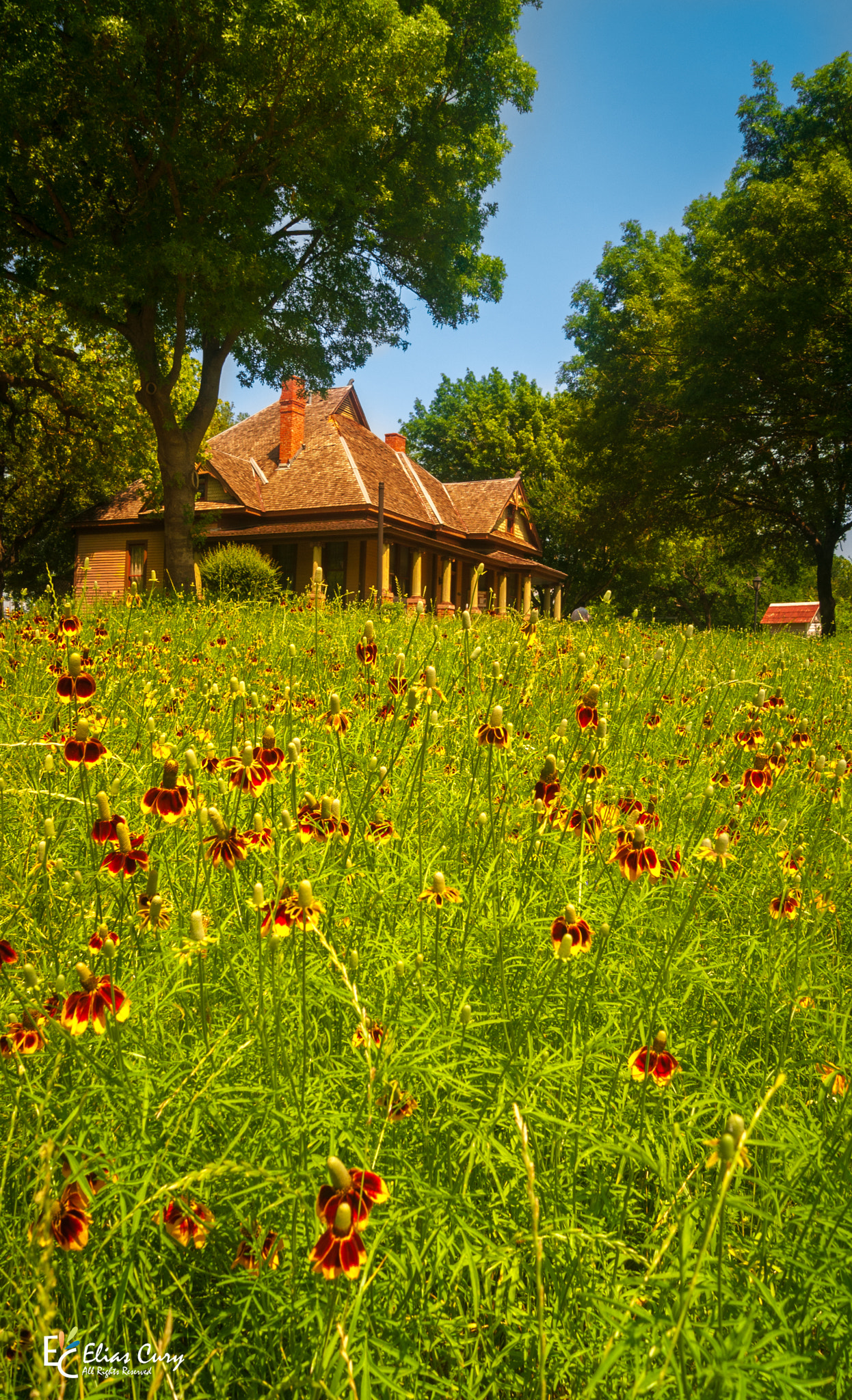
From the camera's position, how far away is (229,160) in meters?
11.9

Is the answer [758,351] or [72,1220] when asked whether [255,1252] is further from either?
[758,351]

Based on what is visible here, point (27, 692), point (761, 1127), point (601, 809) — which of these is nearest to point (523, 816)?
point (601, 809)

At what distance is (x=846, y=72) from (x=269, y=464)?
20.7 metres

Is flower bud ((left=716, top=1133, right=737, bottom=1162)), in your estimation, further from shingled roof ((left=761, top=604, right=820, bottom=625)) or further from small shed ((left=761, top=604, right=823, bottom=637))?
shingled roof ((left=761, top=604, right=820, bottom=625))

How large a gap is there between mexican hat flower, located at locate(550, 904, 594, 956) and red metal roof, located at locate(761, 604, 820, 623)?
5344cm

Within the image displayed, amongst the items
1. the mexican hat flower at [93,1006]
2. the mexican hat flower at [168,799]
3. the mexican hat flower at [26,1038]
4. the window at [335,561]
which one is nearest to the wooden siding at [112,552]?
the window at [335,561]

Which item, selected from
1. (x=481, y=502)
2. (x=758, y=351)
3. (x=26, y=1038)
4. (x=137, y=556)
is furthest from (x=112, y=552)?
(x=26, y=1038)

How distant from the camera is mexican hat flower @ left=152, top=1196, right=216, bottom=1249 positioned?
4.06ft

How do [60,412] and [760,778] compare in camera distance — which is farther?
[60,412]

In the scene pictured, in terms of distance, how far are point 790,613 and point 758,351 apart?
120 feet

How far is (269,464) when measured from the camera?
1128 inches

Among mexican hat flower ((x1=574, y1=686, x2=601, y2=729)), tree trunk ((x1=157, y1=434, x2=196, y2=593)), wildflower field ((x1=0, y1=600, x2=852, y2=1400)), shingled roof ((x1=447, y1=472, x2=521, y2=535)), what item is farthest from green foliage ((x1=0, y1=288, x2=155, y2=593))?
mexican hat flower ((x1=574, y1=686, x2=601, y2=729))

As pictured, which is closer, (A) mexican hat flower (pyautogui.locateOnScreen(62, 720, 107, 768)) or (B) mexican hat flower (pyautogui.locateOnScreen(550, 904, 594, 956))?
(B) mexican hat flower (pyautogui.locateOnScreen(550, 904, 594, 956))

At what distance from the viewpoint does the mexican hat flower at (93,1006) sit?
1290 millimetres
